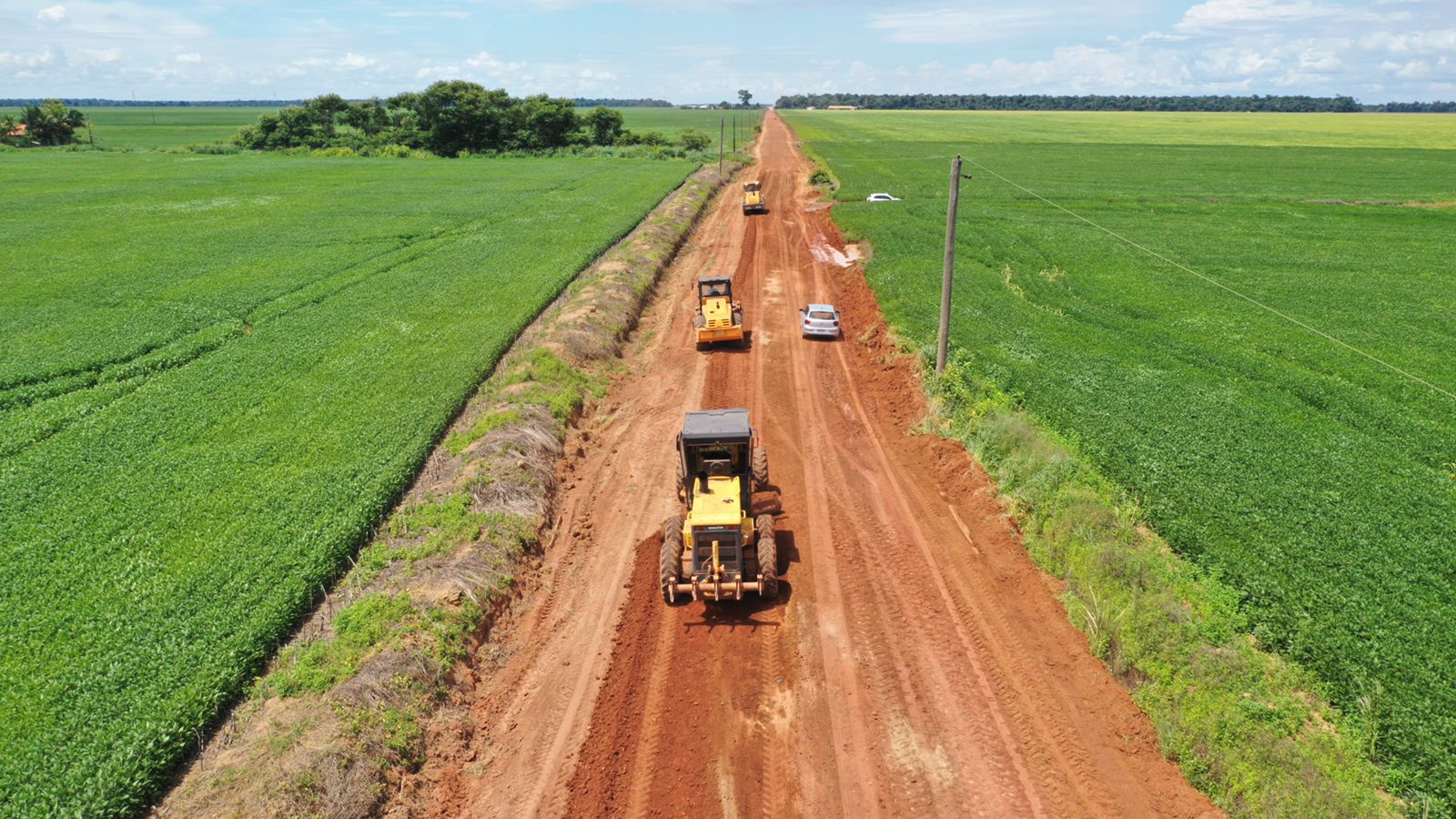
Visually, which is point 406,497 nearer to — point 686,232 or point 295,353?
point 295,353

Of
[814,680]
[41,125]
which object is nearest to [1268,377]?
[814,680]

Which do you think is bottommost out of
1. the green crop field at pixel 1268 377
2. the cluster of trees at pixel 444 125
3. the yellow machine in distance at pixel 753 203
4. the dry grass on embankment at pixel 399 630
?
the dry grass on embankment at pixel 399 630

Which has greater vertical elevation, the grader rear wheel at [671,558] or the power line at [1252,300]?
the power line at [1252,300]

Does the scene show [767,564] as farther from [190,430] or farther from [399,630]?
[190,430]

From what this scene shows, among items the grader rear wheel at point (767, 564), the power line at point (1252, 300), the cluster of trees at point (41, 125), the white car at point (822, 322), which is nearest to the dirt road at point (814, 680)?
the grader rear wheel at point (767, 564)

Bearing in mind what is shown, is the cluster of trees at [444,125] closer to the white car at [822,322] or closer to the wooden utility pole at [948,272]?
the white car at [822,322]

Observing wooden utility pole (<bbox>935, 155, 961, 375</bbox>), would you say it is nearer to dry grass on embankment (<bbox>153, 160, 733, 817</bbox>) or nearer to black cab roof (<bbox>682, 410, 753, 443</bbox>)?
black cab roof (<bbox>682, 410, 753, 443</bbox>)

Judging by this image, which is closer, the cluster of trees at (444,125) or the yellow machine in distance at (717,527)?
the yellow machine in distance at (717,527)
